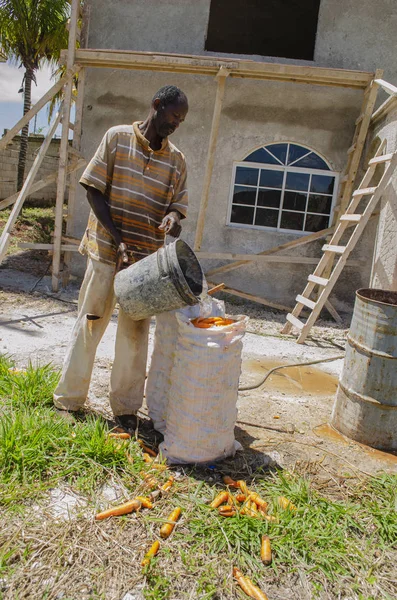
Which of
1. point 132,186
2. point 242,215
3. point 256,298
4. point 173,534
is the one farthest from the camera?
point 242,215

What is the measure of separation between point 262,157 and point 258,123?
54cm

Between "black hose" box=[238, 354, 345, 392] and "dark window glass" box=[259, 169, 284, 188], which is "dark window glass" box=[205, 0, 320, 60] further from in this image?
"black hose" box=[238, 354, 345, 392]

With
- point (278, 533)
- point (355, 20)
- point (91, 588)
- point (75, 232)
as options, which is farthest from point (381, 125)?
point (91, 588)

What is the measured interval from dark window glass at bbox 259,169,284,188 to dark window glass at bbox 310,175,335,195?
1.73 feet

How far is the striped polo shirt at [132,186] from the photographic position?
294 centimetres

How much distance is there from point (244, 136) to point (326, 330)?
3.41 m

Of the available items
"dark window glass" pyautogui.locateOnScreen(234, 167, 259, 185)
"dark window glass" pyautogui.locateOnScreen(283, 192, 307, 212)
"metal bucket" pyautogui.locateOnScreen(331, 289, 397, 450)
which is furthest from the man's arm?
"dark window glass" pyautogui.locateOnScreen(283, 192, 307, 212)

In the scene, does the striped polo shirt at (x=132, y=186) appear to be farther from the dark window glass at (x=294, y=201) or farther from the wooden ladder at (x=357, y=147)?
the dark window glass at (x=294, y=201)

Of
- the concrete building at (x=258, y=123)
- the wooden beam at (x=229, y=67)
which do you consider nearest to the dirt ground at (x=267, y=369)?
the concrete building at (x=258, y=123)

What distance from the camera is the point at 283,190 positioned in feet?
25.6

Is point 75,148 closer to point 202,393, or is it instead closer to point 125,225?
point 125,225

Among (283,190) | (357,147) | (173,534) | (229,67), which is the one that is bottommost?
(173,534)

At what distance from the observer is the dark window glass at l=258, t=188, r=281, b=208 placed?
309 inches

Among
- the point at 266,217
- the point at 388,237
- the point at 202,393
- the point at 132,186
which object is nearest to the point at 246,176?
the point at 266,217
